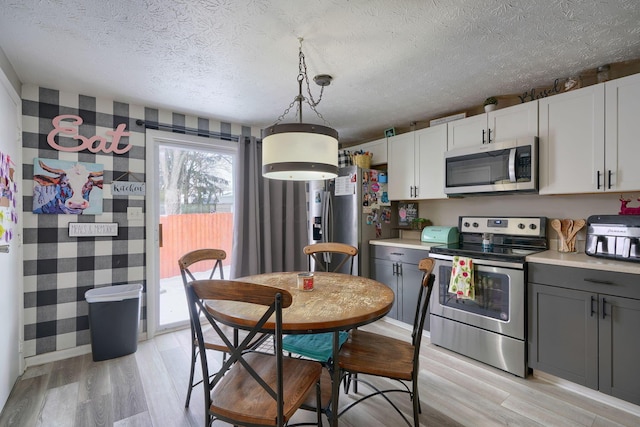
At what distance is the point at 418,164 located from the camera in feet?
11.0

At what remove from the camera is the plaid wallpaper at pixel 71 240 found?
8.14 ft

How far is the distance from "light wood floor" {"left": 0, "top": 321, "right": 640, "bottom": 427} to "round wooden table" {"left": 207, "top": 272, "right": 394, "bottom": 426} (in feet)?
2.60

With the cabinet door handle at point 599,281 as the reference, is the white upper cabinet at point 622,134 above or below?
above

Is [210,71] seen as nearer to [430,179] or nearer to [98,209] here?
[98,209]

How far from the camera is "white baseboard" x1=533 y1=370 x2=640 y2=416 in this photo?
193 cm

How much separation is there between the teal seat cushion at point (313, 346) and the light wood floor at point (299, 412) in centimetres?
41

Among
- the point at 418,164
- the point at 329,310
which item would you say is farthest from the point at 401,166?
the point at 329,310

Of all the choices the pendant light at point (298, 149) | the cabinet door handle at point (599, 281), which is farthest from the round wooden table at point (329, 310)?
the cabinet door handle at point (599, 281)

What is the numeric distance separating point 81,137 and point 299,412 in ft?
9.36

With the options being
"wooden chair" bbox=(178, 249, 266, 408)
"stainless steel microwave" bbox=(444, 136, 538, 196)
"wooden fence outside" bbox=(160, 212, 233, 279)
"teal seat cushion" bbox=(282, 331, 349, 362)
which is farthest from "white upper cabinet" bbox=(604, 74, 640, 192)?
"wooden fence outside" bbox=(160, 212, 233, 279)

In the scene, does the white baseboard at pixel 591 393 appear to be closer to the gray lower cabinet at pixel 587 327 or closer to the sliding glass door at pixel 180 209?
the gray lower cabinet at pixel 587 327

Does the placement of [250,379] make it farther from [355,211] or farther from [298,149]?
[355,211]

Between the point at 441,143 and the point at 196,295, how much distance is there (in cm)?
279

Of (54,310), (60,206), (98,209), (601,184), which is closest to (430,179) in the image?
(601,184)
